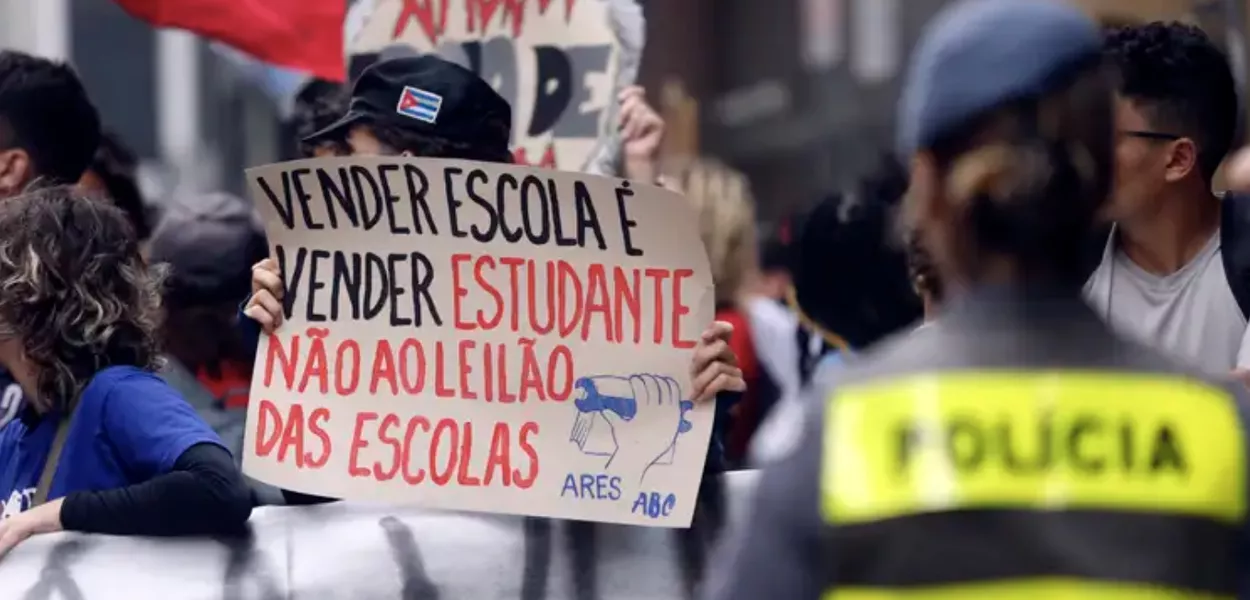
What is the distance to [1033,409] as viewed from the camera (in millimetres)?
2219

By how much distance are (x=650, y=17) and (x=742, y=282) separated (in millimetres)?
17181

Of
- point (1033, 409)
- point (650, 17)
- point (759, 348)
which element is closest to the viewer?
point (1033, 409)

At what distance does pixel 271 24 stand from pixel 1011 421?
4043 millimetres

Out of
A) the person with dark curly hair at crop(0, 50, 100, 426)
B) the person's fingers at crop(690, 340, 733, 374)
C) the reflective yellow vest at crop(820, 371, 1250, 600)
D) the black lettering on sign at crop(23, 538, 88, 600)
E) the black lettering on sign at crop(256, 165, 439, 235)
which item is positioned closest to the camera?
the reflective yellow vest at crop(820, 371, 1250, 600)

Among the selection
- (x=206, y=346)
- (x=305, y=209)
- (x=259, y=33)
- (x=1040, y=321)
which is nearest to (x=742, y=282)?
(x=259, y=33)

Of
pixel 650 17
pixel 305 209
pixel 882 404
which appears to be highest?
pixel 882 404

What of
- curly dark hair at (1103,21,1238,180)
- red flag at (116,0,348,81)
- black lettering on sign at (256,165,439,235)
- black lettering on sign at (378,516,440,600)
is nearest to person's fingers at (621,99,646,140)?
red flag at (116,0,348,81)

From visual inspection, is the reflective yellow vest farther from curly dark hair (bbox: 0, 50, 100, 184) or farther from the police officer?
curly dark hair (bbox: 0, 50, 100, 184)

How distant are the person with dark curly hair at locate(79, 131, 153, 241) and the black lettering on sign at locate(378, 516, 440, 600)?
86.1 inches

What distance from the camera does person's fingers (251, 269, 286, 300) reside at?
3.95 m

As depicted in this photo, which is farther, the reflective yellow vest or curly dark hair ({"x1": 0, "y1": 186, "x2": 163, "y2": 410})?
curly dark hair ({"x1": 0, "y1": 186, "x2": 163, "y2": 410})

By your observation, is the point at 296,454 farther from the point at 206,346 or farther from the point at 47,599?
the point at 206,346

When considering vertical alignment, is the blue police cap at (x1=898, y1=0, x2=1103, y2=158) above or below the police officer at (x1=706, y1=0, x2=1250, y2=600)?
above

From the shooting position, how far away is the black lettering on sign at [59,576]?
365 centimetres
